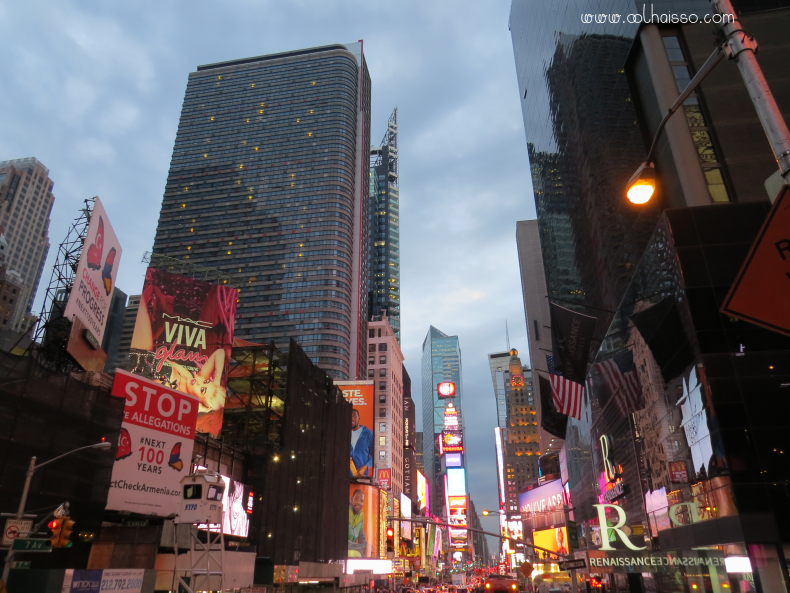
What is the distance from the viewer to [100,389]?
80.3 feet

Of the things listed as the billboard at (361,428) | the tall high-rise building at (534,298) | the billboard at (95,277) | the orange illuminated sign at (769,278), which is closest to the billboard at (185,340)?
the billboard at (95,277)

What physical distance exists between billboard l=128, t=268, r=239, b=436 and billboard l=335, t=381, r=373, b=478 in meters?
44.8

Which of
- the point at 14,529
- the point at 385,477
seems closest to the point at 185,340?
the point at 14,529

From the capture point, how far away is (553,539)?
291 feet

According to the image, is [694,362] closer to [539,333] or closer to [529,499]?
[529,499]

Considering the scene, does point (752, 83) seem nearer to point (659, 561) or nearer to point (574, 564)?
point (574, 564)

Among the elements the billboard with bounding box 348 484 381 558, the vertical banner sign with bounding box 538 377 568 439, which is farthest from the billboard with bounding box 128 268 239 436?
the billboard with bounding box 348 484 381 558

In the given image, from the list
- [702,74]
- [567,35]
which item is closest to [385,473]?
[567,35]

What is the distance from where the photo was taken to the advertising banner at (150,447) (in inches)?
993

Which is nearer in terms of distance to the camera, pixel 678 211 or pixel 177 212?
pixel 678 211

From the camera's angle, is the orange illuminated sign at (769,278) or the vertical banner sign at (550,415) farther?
the vertical banner sign at (550,415)

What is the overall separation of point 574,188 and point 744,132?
2356cm

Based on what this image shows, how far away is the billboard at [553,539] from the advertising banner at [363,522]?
1011 inches

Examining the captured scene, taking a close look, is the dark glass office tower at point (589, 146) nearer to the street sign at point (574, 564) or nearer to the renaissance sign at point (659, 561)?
the renaissance sign at point (659, 561)
